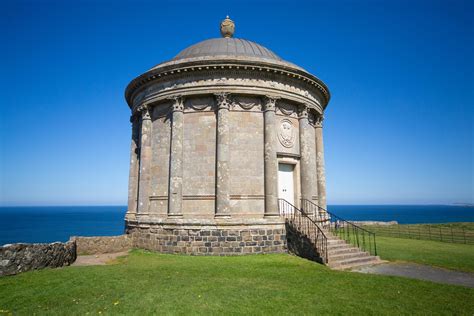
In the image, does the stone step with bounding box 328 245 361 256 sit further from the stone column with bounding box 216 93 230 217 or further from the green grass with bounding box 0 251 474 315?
the stone column with bounding box 216 93 230 217

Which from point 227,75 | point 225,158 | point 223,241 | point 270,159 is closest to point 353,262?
point 223,241

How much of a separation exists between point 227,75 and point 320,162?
7.99 m

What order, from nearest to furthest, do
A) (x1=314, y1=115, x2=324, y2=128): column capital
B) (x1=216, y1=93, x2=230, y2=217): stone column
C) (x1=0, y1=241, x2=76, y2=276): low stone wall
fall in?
(x1=0, y1=241, x2=76, y2=276): low stone wall → (x1=216, y1=93, x2=230, y2=217): stone column → (x1=314, y1=115, x2=324, y2=128): column capital

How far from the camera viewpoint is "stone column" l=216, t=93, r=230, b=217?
557 inches

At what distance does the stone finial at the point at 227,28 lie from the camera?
20.3 meters

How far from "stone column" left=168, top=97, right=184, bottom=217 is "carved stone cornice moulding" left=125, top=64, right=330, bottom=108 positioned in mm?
1263

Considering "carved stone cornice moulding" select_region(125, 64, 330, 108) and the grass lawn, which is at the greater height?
"carved stone cornice moulding" select_region(125, 64, 330, 108)

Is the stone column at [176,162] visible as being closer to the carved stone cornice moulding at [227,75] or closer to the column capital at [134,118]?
the carved stone cornice moulding at [227,75]

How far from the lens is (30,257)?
10617mm

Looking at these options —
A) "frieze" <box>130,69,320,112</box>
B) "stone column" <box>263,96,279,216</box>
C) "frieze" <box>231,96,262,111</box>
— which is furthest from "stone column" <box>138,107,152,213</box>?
"stone column" <box>263,96,279,216</box>

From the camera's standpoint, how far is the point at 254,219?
14.1 metres

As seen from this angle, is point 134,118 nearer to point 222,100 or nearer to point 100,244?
point 222,100

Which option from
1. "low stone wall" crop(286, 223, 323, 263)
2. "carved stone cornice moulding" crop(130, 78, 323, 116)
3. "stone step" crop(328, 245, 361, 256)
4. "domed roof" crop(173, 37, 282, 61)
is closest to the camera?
"stone step" crop(328, 245, 361, 256)

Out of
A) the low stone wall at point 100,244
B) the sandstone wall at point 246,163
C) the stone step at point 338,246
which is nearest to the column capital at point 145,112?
the sandstone wall at point 246,163
